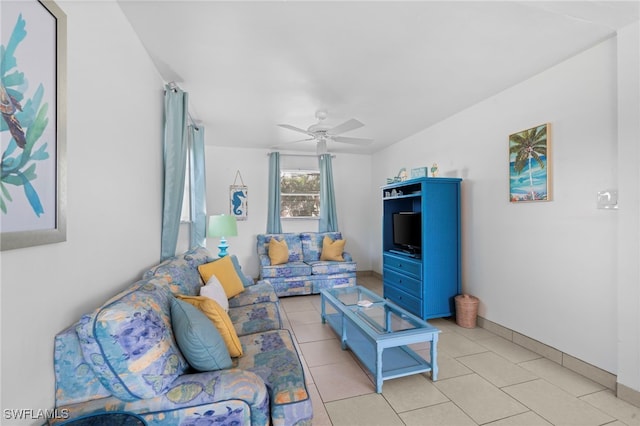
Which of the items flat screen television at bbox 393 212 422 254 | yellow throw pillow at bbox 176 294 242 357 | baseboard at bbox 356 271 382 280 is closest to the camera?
yellow throw pillow at bbox 176 294 242 357

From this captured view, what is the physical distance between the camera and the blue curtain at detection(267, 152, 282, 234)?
17.0ft

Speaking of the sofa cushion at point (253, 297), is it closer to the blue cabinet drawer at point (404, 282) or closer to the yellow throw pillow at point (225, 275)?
the yellow throw pillow at point (225, 275)

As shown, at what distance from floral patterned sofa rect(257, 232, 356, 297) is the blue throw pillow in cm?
301

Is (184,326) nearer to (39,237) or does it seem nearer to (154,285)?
(154,285)

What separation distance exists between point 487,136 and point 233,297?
10.7 feet

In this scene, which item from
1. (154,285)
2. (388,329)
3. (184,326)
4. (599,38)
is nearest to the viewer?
(184,326)

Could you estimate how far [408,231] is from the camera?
12.4 feet

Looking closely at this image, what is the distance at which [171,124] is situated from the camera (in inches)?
97.7

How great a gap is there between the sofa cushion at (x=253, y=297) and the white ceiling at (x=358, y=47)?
208 centimetres

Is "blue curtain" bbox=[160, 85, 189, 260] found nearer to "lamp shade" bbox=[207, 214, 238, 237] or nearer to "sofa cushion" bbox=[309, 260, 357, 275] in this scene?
"lamp shade" bbox=[207, 214, 238, 237]

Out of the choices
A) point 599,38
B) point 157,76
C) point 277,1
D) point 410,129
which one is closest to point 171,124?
point 157,76

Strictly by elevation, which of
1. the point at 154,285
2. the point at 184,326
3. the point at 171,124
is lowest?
the point at 184,326

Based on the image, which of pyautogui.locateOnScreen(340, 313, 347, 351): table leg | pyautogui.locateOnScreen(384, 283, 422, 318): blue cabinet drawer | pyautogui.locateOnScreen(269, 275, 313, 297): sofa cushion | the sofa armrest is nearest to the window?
the sofa armrest

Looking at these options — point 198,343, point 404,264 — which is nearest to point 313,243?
point 404,264
